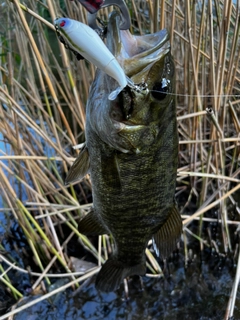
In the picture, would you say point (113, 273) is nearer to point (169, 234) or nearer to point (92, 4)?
point (169, 234)

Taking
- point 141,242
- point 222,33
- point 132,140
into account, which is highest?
point 222,33

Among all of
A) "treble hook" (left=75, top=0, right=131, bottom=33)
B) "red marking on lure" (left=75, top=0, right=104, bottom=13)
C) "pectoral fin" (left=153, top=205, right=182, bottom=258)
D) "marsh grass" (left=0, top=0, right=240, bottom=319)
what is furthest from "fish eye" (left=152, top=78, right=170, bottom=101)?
"marsh grass" (left=0, top=0, right=240, bottom=319)

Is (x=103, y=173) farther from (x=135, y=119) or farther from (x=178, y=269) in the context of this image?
(x=178, y=269)

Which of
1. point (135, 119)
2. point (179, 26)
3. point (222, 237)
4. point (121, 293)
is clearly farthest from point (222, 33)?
point (121, 293)

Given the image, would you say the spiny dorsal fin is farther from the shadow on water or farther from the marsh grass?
the shadow on water

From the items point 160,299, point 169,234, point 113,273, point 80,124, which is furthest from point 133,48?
point 160,299

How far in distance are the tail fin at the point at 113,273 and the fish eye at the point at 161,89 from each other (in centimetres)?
82

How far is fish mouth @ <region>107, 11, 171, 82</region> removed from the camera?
100 centimetres

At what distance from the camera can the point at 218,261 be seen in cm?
262

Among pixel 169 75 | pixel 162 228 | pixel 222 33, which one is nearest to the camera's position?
pixel 169 75

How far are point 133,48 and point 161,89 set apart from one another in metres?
0.14

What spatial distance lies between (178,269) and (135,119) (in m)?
1.77

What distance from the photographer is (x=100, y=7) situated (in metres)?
0.89

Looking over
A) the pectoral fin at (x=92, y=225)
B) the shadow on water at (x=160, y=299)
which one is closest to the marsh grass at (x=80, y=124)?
the shadow on water at (x=160, y=299)
